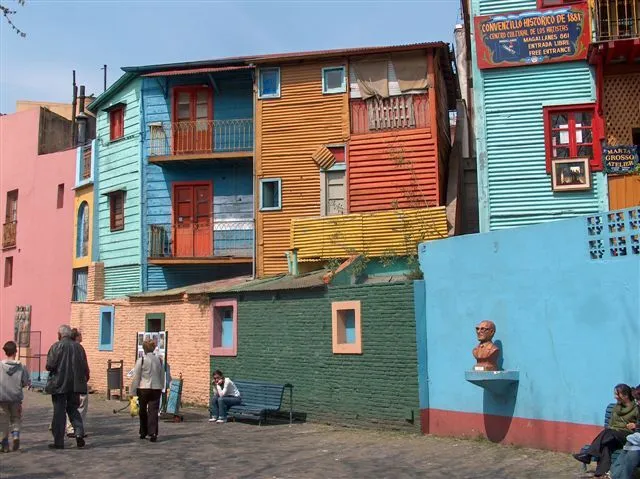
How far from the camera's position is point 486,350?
37.2 ft

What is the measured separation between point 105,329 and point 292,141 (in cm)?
758

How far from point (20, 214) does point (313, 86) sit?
1437 cm

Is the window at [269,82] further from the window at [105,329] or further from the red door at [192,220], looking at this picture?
the window at [105,329]

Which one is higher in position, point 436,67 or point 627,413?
point 436,67

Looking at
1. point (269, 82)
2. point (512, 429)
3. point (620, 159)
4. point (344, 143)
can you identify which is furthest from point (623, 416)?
point (269, 82)

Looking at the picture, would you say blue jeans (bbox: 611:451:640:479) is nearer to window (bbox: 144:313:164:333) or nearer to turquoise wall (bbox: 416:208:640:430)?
turquoise wall (bbox: 416:208:640:430)

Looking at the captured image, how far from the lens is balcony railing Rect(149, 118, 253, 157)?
22.4 metres

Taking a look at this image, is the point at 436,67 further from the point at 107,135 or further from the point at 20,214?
the point at 20,214

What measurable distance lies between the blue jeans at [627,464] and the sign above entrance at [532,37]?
33.3 ft

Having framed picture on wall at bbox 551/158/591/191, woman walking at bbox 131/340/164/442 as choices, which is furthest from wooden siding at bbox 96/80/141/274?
framed picture on wall at bbox 551/158/591/191

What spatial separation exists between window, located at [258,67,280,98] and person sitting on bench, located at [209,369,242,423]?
8736 millimetres

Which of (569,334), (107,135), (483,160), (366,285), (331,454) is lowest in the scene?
(331,454)

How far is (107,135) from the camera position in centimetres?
2481

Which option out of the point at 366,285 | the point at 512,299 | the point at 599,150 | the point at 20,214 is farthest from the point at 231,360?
the point at 20,214
